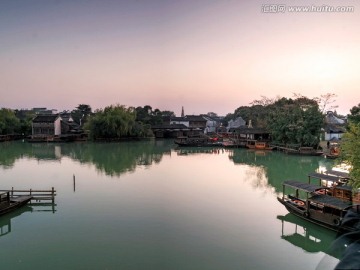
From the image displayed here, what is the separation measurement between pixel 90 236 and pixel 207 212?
570 cm

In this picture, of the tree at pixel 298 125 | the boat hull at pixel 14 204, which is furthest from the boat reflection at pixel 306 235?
the tree at pixel 298 125

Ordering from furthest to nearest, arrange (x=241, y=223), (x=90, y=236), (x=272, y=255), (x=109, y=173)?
(x=109, y=173)
(x=241, y=223)
(x=90, y=236)
(x=272, y=255)

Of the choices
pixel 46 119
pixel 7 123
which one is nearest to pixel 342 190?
pixel 46 119

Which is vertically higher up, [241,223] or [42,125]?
[42,125]

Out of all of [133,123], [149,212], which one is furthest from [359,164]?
[133,123]

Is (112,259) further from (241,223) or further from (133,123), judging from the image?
(133,123)

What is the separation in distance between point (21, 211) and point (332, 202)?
14.2 metres

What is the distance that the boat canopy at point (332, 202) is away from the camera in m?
12.3

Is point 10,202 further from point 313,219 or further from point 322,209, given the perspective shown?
point 322,209

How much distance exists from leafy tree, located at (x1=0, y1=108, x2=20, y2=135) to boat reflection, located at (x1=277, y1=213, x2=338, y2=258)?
58.6 meters

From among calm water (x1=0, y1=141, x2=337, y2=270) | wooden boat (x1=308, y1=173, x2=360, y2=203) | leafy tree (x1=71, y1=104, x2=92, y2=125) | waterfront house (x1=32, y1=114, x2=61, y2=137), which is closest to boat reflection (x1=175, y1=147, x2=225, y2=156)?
calm water (x1=0, y1=141, x2=337, y2=270)

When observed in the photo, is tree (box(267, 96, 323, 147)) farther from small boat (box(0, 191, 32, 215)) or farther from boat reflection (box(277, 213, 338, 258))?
small boat (box(0, 191, 32, 215))

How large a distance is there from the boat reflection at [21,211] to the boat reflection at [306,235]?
1097 cm

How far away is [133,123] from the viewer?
58.6 m
